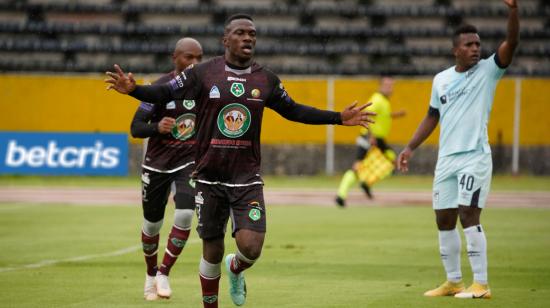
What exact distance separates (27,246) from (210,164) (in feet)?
22.3

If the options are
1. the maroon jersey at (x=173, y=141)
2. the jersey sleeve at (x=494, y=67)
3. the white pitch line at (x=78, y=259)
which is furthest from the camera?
the white pitch line at (x=78, y=259)

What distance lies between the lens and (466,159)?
403 inches

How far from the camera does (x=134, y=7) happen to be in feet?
117

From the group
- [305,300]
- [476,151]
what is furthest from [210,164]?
[476,151]

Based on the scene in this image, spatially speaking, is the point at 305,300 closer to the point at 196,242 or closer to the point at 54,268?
the point at 54,268

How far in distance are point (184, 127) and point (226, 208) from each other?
235cm

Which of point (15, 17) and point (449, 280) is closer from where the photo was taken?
point (449, 280)

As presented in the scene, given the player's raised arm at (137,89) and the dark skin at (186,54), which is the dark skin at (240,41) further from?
the dark skin at (186,54)

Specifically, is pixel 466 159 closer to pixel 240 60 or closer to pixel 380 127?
pixel 240 60

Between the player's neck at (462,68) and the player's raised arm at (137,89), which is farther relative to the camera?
the player's neck at (462,68)

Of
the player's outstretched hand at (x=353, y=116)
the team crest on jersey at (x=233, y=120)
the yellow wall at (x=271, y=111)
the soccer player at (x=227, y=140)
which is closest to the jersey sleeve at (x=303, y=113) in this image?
the player's outstretched hand at (x=353, y=116)

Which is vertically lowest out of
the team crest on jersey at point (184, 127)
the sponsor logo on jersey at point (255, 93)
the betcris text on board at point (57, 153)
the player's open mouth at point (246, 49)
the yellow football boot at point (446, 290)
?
the betcris text on board at point (57, 153)

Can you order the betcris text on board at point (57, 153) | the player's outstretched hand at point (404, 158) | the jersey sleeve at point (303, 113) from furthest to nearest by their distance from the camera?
1. the betcris text on board at point (57, 153)
2. the player's outstretched hand at point (404, 158)
3. the jersey sleeve at point (303, 113)

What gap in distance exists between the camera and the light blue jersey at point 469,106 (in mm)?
10281
